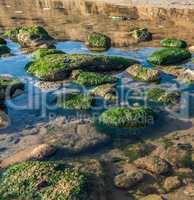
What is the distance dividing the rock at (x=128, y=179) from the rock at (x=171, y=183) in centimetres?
60

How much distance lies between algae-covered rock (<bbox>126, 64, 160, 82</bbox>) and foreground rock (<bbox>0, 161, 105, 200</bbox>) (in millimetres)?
7097

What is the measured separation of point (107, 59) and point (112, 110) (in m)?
5.03

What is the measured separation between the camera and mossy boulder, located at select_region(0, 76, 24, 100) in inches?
598

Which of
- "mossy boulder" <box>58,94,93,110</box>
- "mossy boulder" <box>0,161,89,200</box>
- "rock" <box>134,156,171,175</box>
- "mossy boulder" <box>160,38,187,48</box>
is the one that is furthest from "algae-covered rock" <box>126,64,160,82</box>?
"mossy boulder" <box>0,161,89,200</box>

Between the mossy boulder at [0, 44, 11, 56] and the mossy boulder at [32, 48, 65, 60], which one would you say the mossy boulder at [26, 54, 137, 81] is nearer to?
the mossy boulder at [32, 48, 65, 60]

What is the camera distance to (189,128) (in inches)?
513

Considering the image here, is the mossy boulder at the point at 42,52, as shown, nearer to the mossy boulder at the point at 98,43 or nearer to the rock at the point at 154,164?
the mossy boulder at the point at 98,43

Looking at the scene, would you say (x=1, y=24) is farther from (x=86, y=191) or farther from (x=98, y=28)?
(x=86, y=191)

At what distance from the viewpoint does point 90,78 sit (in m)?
16.4

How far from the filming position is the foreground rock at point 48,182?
372 inches

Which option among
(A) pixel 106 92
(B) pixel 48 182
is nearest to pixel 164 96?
(A) pixel 106 92

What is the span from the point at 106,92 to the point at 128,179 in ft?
17.8

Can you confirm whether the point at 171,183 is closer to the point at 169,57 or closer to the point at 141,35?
the point at 169,57

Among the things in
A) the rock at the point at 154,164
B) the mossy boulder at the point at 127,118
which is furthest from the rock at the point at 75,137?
the rock at the point at 154,164
